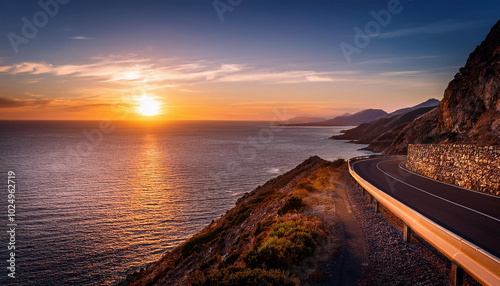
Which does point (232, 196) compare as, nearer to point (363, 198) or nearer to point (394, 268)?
point (363, 198)

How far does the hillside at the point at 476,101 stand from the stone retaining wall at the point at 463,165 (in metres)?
11.0

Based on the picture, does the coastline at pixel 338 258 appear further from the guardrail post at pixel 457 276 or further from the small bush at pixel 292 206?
the guardrail post at pixel 457 276

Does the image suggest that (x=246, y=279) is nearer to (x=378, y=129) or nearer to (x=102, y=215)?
(x=102, y=215)

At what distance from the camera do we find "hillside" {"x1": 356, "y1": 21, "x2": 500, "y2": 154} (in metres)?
31.6

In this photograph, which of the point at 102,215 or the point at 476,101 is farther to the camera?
the point at 476,101

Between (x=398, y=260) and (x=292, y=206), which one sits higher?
(x=398, y=260)

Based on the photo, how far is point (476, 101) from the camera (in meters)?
38.3

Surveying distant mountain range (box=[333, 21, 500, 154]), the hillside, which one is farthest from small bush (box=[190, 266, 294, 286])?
the hillside

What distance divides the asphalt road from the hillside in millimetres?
17703

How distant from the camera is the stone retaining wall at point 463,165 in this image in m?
14.5

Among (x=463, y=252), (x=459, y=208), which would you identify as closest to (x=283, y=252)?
(x=463, y=252)

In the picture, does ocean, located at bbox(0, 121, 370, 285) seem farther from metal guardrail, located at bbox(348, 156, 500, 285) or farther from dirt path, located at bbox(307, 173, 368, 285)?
metal guardrail, located at bbox(348, 156, 500, 285)

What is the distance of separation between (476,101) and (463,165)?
29.2 m

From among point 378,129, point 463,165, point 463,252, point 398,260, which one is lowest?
point 398,260
